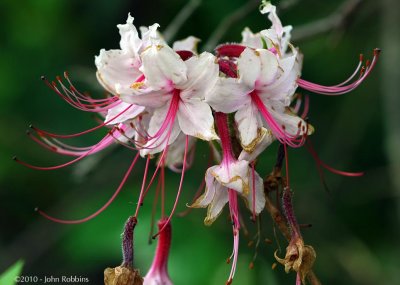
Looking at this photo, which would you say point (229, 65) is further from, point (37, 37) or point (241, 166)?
point (37, 37)

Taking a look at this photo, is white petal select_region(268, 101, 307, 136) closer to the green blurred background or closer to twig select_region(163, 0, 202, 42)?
twig select_region(163, 0, 202, 42)

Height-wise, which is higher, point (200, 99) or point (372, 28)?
point (200, 99)

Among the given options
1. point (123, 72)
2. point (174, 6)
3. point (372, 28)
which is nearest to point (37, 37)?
point (174, 6)

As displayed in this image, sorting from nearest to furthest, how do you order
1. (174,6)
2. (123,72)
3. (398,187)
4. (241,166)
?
(241,166) < (123,72) < (398,187) < (174,6)

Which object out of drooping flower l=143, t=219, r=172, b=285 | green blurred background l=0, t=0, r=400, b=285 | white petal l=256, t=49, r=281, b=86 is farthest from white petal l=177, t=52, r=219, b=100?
green blurred background l=0, t=0, r=400, b=285

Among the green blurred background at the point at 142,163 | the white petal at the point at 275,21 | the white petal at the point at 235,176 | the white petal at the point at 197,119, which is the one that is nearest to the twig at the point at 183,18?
the green blurred background at the point at 142,163

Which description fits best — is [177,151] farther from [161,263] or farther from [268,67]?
[268,67]

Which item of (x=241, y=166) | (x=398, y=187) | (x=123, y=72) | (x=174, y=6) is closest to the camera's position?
(x=241, y=166)
